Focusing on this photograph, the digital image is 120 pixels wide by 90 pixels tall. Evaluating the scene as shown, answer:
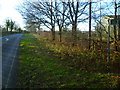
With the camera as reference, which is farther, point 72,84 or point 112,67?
point 112,67

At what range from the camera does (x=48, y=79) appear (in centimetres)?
479

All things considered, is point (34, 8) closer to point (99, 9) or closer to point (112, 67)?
point (99, 9)

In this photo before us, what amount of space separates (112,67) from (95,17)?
658 centimetres

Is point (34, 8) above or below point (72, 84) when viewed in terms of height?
above

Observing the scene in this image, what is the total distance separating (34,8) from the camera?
1823 cm

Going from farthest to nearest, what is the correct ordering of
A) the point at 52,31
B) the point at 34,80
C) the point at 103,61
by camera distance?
the point at 52,31
the point at 103,61
the point at 34,80

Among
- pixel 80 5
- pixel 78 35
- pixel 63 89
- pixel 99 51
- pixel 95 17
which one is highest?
pixel 80 5

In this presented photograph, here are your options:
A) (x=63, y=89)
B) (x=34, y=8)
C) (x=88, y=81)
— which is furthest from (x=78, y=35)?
(x=34, y=8)

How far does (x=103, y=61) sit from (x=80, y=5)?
334 inches

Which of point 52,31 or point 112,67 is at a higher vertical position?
point 52,31

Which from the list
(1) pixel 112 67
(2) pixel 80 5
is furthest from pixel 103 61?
(2) pixel 80 5

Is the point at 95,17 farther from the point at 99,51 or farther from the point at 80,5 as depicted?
the point at 99,51

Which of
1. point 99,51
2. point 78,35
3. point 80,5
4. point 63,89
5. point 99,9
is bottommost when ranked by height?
point 63,89

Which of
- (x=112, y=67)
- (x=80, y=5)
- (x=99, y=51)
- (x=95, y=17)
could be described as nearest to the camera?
(x=112, y=67)
